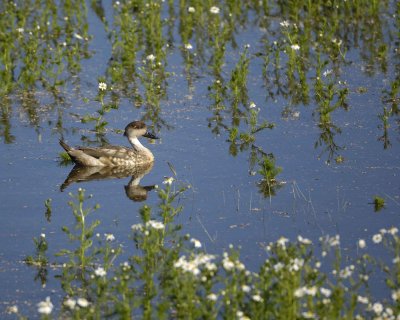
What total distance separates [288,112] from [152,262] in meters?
6.76

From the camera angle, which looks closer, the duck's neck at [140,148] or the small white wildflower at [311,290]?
the small white wildflower at [311,290]

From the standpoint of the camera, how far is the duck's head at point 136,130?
15.9 m

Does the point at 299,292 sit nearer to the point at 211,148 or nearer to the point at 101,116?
the point at 211,148

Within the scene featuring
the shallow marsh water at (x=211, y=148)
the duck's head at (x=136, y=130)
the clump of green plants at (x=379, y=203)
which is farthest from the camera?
the duck's head at (x=136, y=130)

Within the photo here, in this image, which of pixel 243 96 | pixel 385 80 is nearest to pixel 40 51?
pixel 243 96

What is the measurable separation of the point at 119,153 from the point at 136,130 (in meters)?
0.47

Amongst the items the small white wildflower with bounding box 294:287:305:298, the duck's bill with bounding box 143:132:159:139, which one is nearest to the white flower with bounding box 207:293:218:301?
the small white wildflower with bounding box 294:287:305:298

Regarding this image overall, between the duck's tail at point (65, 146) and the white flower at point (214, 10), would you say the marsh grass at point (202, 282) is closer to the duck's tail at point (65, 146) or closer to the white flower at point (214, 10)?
the duck's tail at point (65, 146)

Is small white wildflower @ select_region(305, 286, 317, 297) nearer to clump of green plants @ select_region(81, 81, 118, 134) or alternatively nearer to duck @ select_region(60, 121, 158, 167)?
duck @ select_region(60, 121, 158, 167)

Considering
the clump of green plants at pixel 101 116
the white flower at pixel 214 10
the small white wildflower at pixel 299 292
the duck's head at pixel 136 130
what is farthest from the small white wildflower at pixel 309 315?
the white flower at pixel 214 10

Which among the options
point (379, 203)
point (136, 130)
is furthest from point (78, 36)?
point (379, 203)

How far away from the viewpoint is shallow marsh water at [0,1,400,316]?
497 inches

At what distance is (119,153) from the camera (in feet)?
51.5

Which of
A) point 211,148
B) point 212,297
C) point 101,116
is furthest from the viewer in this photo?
point 101,116
